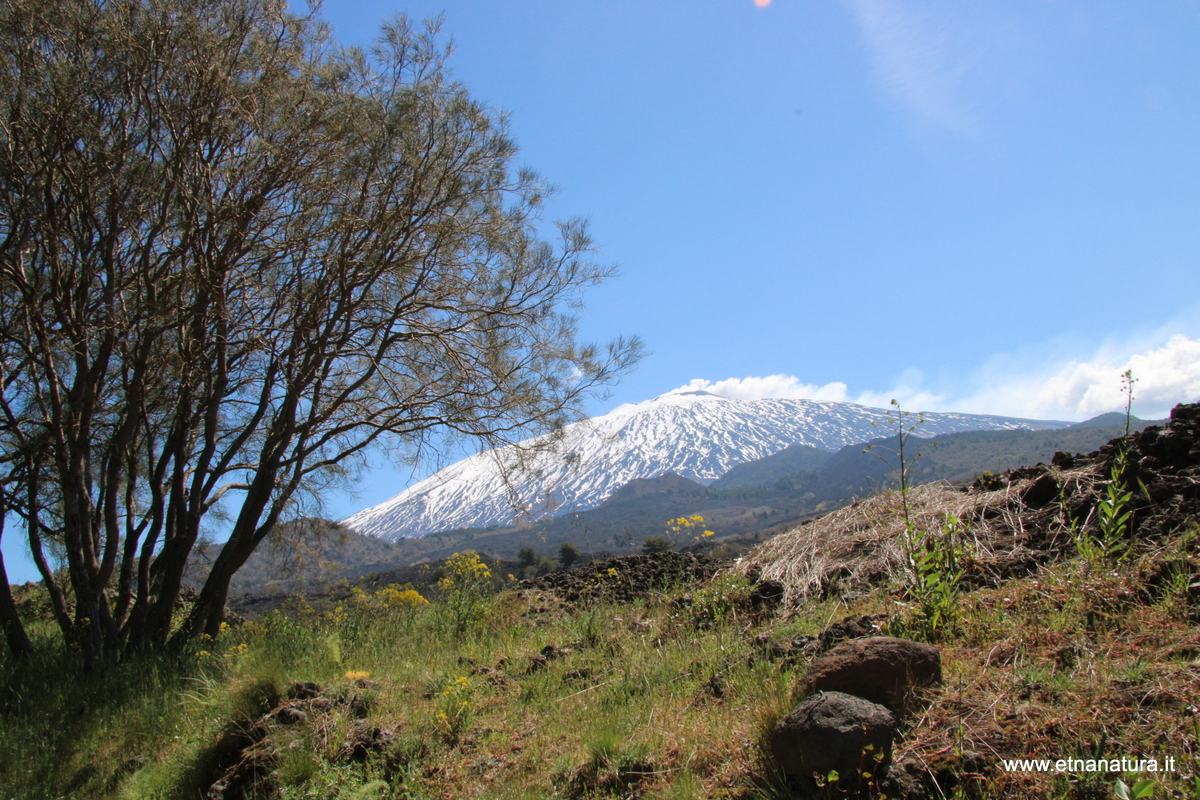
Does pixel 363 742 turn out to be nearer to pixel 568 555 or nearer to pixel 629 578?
pixel 629 578

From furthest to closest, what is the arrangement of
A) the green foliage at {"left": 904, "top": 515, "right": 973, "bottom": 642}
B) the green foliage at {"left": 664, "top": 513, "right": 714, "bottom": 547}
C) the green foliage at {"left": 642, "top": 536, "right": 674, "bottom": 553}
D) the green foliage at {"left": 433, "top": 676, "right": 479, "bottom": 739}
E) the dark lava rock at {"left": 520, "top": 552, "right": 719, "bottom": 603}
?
the green foliage at {"left": 642, "top": 536, "right": 674, "bottom": 553} < the dark lava rock at {"left": 520, "top": 552, "right": 719, "bottom": 603} < the green foliage at {"left": 664, "top": 513, "right": 714, "bottom": 547} < the green foliage at {"left": 433, "top": 676, "right": 479, "bottom": 739} < the green foliage at {"left": 904, "top": 515, "right": 973, "bottom": 642}

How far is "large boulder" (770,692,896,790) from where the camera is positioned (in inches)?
88.2

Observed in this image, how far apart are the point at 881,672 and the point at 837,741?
46cm

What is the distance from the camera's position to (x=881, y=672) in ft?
8.53

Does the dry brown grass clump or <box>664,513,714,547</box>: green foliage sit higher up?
<box>664,513,714,547</box>: green foliage

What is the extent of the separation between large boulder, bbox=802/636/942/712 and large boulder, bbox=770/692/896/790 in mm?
180

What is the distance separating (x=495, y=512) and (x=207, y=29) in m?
140

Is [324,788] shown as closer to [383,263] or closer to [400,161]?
[383,263]

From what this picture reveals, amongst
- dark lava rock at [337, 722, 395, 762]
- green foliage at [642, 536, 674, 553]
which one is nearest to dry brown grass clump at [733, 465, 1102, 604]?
green foliage at [642, 536, 674, 553]

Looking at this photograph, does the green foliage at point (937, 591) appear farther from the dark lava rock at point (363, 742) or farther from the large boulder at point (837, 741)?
the dark lava rock at point (363, 742)

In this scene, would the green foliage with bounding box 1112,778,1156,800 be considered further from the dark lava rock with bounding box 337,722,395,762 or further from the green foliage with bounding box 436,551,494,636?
the green foliage with bounding box 436,551,494,636

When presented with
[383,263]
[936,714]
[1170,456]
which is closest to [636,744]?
[936,714]

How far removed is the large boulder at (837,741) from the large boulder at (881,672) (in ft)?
0.59

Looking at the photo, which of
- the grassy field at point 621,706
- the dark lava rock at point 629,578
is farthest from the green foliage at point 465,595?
the dark lava rock at point 629,578
